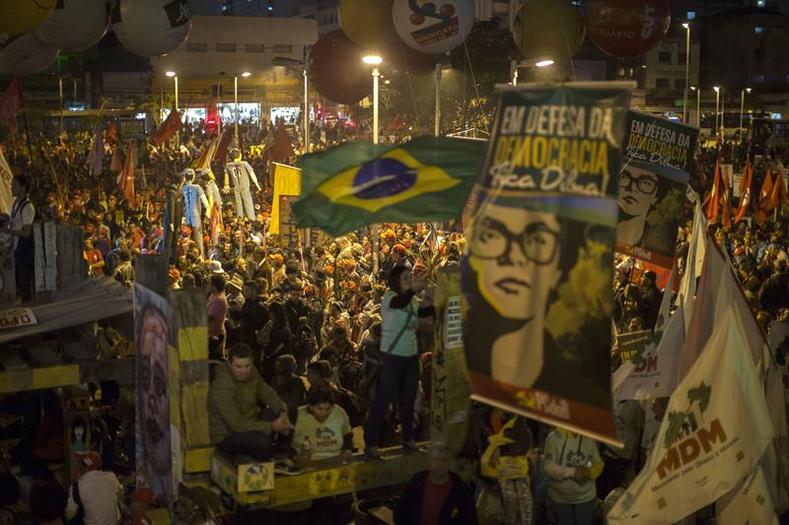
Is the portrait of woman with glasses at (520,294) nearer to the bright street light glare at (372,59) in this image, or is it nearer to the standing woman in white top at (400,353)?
the standing woman in white top at (400,353)

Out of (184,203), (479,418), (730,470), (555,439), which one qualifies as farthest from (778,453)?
(184,203)

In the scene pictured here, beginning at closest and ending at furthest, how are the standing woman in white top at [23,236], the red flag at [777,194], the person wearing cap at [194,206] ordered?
the standing woman in white top at [23,236]
the person wearing cap at [194,206]
the red flag at [777,194]

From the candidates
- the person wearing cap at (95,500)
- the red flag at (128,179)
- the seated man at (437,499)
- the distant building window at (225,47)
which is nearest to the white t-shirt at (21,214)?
the person wearing cap at (95,500)

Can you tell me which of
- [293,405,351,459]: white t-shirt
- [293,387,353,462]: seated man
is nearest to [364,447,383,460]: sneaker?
[293,387,353,462]: seated man

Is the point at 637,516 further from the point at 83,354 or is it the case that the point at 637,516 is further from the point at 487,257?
the point at 83,354

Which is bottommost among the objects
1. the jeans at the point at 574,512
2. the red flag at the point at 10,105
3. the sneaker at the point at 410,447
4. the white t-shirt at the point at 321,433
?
the jeans at the point at 574,512

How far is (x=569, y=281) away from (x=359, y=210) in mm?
2293

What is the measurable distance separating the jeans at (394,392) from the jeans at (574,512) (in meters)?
1.29

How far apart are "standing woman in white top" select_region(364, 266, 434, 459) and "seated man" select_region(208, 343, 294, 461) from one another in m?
0.83

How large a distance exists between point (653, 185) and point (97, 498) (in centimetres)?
615

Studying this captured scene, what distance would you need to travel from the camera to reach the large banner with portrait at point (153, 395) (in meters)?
8.59

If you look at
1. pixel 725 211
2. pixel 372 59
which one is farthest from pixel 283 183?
pixel 725 211

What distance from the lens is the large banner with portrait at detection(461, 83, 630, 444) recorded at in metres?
6.42

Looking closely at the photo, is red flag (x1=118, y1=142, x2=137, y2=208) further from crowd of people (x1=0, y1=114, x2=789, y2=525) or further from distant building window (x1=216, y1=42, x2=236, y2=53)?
distant building window (x1=216, y1=42, x2=236, y2=53)
